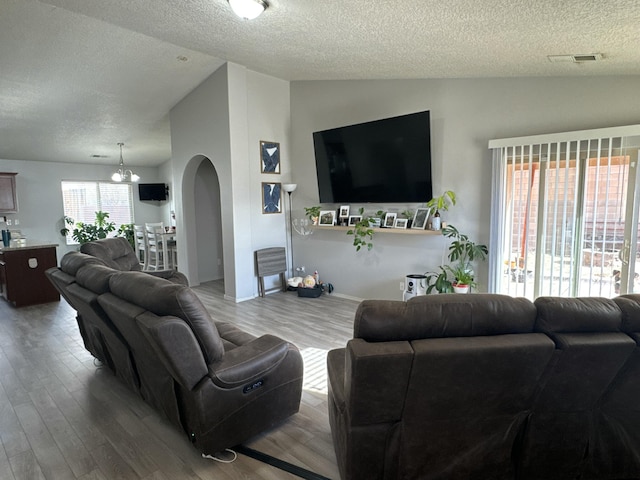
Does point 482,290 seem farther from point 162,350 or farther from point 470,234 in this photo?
point 162,350

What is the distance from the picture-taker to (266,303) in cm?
515

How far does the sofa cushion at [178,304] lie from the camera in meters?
1.78

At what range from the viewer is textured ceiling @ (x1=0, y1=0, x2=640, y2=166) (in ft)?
8.20

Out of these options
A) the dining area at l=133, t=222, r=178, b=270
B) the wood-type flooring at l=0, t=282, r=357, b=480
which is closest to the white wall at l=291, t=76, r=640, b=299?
the wood-type flooring at l=0, t=282, r=357, b=480

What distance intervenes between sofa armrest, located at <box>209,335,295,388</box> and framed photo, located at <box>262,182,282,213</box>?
3.49m

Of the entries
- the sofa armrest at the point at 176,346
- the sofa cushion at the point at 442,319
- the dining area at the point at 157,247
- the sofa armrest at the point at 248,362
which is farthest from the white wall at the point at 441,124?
the sofa armrest at the point at 176,346

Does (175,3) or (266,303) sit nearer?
(175,3)

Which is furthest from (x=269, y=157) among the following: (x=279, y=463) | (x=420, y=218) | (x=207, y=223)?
(x=279, y=463)

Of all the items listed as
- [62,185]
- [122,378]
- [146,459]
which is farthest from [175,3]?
[62,185]

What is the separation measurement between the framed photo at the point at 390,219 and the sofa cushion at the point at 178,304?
3219mm

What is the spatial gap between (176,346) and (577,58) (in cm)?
360

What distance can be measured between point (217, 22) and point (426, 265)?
354 cm

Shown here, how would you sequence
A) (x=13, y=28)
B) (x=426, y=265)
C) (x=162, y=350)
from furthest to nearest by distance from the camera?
1. (x=426, y=265)
2. (x=13, y=28)
3. (x=162, y=350)

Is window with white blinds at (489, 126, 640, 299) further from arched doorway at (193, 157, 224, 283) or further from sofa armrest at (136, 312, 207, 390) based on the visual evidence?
arched doorway at (193, 157, 224, 283)
